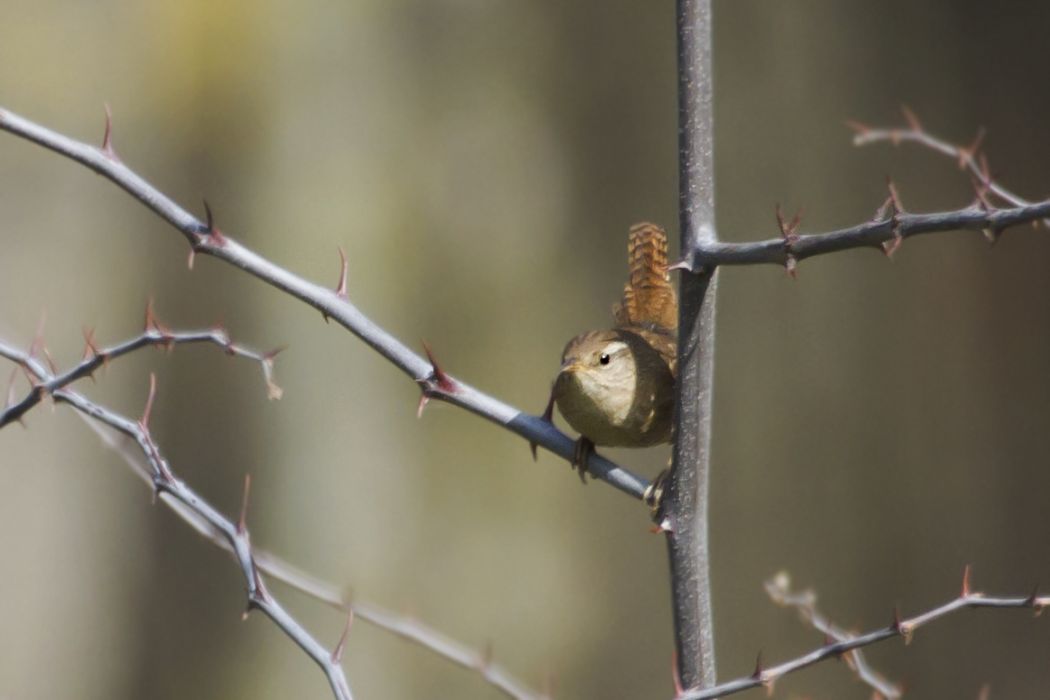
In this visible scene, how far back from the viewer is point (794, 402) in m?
5.28

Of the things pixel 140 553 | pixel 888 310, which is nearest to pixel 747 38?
pixel 888 310

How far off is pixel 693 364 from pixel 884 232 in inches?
17.1

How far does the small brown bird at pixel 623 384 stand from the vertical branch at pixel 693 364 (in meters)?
0.47

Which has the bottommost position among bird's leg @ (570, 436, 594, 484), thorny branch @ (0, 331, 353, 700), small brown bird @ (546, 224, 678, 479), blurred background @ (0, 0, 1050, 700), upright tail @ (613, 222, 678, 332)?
thorny branch @ (0, 331, 353, 700)

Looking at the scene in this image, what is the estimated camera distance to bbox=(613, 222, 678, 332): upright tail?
278cm

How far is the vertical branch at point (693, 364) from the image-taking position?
1.70 metres

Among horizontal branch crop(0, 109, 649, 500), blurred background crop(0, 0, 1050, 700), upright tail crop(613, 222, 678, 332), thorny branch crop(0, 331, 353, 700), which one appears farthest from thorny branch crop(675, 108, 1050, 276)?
blurred background crop(0, 0, 1050, 700)

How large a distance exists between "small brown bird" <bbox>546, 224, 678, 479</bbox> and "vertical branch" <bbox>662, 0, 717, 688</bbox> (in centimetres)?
47

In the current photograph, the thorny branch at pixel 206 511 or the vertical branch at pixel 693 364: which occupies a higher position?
the vertical branch at pixel 693 364

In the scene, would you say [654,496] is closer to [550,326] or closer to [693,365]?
[693,365]

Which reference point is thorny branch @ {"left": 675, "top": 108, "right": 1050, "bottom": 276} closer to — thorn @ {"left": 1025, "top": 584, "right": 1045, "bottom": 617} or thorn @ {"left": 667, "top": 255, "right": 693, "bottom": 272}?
thorn @ {"left": 667, "top": 255, "right": 693, "bottom": 272}

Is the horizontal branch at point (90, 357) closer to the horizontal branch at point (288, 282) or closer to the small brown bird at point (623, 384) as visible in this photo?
the horizontal branch at point (288, 282)

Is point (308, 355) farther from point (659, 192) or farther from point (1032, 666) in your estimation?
point (1032, 666)

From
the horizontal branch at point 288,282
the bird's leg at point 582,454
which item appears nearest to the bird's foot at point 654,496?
the horizontal branch at point 288,282
